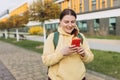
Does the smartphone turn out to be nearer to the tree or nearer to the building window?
the tree

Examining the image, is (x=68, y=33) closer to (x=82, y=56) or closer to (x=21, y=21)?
(x=82, y=56)

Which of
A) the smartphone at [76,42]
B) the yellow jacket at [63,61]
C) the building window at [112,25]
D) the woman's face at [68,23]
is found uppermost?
the woman's face at [68,23]

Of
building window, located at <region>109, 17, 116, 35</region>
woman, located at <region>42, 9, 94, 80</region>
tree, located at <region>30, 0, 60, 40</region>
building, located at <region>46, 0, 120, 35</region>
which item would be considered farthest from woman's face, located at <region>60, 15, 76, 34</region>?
building window, located at <region>109, 17, 116, 35</region>

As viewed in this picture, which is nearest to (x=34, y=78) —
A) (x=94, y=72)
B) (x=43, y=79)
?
(x=43, y=79)

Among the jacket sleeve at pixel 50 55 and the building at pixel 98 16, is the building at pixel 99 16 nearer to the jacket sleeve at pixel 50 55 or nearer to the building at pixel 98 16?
the building at pixel 98 16

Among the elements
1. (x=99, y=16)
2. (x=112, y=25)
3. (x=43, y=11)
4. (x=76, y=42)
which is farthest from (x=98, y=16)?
(x=76, y=42)

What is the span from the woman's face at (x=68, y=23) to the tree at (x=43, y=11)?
15.9 m

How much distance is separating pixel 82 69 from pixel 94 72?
18.1 feet

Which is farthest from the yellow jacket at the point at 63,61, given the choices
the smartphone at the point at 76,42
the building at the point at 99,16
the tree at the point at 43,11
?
the building at the point at 99,16

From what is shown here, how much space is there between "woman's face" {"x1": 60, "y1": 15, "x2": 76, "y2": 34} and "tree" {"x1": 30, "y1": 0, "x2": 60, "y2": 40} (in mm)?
15924

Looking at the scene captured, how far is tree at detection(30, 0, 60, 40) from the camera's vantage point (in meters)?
18.7

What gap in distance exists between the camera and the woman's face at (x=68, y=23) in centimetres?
273

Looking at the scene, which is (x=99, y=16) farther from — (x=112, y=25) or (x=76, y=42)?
(x=76, y=42)

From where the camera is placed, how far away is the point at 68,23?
8.98ft
